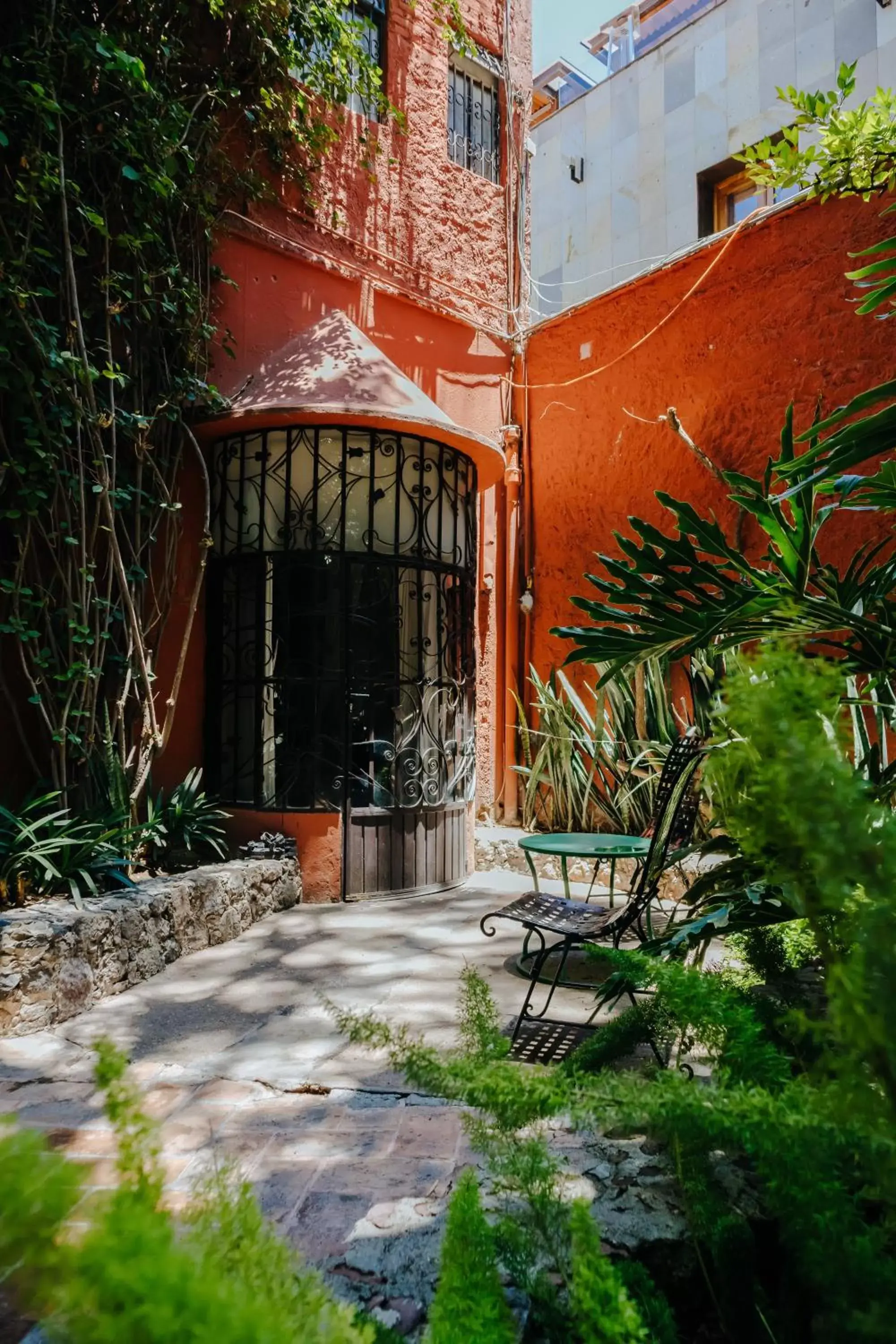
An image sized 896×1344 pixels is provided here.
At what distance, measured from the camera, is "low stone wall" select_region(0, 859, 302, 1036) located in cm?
274

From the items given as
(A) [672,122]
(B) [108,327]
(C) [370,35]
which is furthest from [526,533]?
(A) [672,122]

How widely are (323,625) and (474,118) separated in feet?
15.6

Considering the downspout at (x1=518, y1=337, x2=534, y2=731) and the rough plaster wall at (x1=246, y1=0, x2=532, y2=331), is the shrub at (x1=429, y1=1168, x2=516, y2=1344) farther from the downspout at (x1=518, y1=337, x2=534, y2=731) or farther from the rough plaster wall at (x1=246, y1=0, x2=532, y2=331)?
the downspout at (x1=518, y1=337, x2=534, y2=731)

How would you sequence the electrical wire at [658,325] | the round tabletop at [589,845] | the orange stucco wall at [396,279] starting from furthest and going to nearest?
1. the electrical wire at [658,325]
2. the orange stucco wall at [396,279]
3. the round tabletop at [589,845]

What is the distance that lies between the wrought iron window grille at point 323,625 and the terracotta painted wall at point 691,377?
5.14 ft

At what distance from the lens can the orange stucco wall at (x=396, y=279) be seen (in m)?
4.89

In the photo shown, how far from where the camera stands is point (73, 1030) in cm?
275

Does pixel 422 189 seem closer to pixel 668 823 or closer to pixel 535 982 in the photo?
pixel 668 823

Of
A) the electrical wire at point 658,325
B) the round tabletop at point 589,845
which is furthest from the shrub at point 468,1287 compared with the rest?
the electrical wire at point 658,325

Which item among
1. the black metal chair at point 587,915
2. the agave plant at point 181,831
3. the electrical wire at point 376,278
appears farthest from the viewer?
the electrical wire at point 376,278

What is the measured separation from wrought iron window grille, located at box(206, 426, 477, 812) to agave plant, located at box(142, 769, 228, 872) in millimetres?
293

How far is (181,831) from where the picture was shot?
14.1ft

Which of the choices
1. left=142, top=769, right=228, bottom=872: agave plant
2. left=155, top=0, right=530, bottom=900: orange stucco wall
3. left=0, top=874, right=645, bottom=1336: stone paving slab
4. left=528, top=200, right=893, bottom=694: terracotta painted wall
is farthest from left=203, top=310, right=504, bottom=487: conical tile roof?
left=0, top=874, right=645, bottom=1336: stone paving slab

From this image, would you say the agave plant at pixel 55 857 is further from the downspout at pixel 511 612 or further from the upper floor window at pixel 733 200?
the upper floor window at pixel 733 200
